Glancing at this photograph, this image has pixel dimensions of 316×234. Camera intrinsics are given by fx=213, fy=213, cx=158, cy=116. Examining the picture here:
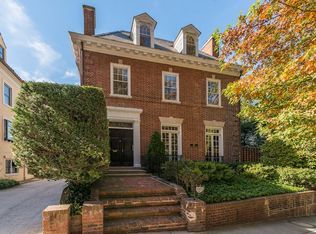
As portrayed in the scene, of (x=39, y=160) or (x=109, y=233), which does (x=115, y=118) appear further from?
(x=109, y=233)

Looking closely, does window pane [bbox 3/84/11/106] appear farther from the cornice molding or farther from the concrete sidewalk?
the concrete sidewalk

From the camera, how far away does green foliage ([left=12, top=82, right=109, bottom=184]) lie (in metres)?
5.43

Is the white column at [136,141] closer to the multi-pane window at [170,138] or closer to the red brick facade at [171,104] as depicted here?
the red brick facade at [171,104]

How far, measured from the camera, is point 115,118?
10625 mm

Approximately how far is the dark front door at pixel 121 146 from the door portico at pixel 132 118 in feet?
1.02

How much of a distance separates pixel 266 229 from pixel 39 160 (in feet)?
20.9

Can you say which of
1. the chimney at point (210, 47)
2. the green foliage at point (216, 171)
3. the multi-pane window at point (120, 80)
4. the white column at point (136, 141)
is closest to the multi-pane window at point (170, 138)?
the white column at point (136, 141)

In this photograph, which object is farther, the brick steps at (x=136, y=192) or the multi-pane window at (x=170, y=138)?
the multi-pane window at (x=170, y=138)

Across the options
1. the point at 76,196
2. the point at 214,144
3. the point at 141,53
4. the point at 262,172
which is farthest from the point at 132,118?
the point at 262,172

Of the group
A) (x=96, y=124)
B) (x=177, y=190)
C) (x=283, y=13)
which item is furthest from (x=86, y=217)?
(x=283, y=13)

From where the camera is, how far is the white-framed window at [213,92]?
42.9ft

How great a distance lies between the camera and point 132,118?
35.8 ft

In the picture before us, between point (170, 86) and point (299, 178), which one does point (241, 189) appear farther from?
point (170, 86)

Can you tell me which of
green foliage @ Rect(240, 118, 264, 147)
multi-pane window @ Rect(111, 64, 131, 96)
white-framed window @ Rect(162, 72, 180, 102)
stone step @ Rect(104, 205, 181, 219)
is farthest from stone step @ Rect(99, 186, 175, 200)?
green foliage @ Rect(240, 118, 264, 147)
